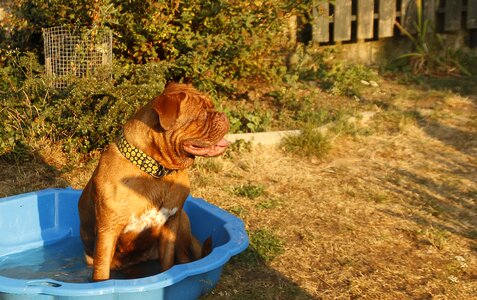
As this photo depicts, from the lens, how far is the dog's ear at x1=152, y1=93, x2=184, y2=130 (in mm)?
3797

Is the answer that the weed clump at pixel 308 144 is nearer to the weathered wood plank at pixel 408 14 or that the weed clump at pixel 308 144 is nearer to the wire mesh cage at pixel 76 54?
the wire mesh cage at pixel 76 54

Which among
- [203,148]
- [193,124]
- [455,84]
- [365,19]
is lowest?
[455,84]

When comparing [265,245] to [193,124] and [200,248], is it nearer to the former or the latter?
[200,248]

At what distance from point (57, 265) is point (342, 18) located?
631 cm

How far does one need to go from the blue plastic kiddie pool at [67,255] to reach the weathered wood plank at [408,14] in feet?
20.7

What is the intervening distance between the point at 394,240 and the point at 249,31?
3.46m

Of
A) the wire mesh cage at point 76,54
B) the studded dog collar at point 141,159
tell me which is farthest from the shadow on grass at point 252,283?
the wire mesh cage at point 76,54

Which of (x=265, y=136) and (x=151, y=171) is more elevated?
(x=151, y=171)

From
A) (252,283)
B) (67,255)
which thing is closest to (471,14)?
(252,283)

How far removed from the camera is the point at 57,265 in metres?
4.93

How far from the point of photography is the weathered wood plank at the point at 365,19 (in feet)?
32.5

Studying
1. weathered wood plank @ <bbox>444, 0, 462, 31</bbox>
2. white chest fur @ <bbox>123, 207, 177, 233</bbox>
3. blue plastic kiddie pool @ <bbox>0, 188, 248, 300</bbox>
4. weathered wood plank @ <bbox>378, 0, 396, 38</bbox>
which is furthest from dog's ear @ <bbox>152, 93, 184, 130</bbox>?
weathered wood plank @ <bbox>444, 0, 462, 31</bbox>

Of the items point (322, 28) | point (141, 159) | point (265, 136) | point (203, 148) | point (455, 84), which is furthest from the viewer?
point (322, 28)

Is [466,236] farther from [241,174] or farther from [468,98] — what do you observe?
[468,98]
